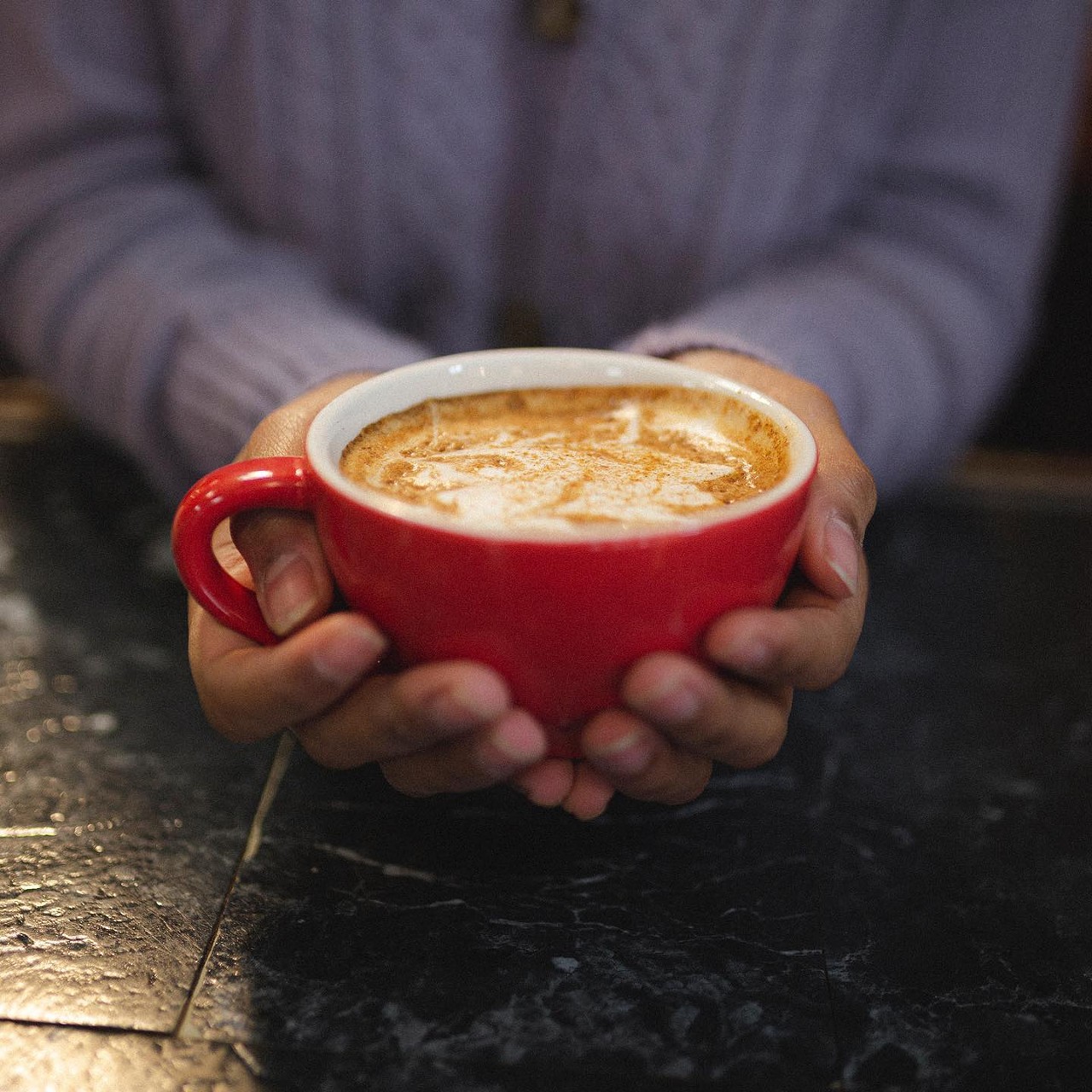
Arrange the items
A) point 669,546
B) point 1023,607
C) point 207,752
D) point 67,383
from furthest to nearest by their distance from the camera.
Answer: point 67,383, point 1023,607, point 207,752, point 669,546

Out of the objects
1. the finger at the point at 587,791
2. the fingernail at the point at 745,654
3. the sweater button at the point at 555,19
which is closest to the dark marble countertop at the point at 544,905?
the finger at the point at 587,791

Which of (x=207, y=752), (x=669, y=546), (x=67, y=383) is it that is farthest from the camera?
(x=67, y=383)

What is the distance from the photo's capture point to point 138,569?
0.92 metres

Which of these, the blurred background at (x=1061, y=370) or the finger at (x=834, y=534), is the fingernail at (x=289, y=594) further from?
the blurred background at (x=1061, y=370)

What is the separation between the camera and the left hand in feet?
1.63

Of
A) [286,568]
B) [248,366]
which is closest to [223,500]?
[286,568]

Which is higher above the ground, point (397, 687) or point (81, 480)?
point (397, 687)

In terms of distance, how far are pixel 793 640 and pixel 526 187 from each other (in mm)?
798

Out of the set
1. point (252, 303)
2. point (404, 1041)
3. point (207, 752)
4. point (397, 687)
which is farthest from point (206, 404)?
point (404, 1041)

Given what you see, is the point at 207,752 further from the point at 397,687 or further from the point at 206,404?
the point at 206,404

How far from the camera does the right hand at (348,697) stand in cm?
49

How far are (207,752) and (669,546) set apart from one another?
39 centimetres

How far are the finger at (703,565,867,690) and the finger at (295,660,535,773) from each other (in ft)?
0.35

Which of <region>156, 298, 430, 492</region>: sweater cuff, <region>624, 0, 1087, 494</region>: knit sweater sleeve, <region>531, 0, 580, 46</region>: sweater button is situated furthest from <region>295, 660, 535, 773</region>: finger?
<region>531, 0, 580, 46</region>: sweater button
